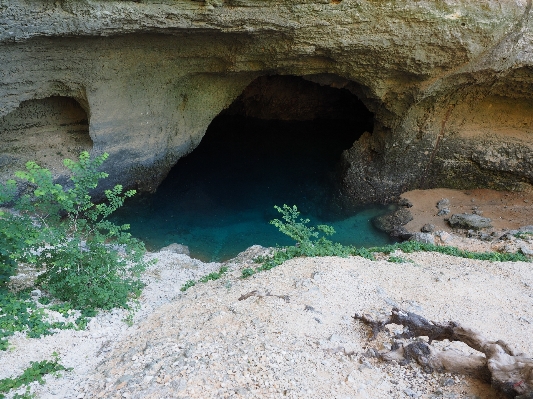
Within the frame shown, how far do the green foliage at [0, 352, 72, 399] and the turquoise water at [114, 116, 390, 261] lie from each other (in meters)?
4.47

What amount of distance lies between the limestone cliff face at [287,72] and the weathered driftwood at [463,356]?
5.51m

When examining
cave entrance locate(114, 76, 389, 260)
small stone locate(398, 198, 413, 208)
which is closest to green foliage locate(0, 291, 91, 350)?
cave entrance locate(114, 76, 389, 260)

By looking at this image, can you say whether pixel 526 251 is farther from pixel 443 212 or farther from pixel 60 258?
pixel 60 258

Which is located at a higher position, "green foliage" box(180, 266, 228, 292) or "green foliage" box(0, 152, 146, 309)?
"green foliage" box(0, 152, 146, 309)

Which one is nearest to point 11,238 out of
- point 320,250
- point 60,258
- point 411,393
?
point 60,258

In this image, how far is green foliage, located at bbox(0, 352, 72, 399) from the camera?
3.90 meters

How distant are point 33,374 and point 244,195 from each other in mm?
7347

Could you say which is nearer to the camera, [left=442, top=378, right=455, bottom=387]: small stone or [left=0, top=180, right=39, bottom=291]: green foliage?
[left=442, top=378, right=455, bottom=387]: small stone

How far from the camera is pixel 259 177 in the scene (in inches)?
473

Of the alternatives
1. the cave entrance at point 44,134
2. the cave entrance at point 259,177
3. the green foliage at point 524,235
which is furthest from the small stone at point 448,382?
the cave entrance at point 44,134

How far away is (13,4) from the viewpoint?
636 cm

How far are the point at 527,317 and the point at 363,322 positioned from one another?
6.93 feet

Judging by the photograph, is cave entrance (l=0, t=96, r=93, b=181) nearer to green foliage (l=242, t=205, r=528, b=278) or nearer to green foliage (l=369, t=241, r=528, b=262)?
green foliage (l=242, t=205, r=528, b=278)

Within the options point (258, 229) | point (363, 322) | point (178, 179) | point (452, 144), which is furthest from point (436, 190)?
point (363, 322)
